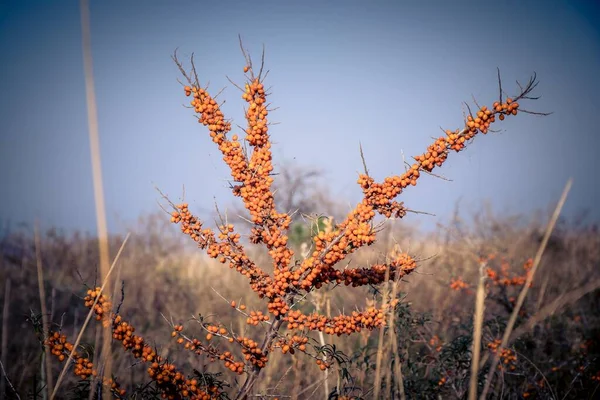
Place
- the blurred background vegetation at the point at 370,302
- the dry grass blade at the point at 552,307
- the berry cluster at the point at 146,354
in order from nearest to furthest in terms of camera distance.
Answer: the dry grass blade at the point at 552,307 → the berry cluster at the point at 146,354 → the blurred background vegetation at the point at 370,302

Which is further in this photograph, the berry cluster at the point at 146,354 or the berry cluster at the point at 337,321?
the berry cluster at the point at 337,321

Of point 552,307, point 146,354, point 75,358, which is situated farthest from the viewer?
point 75,358

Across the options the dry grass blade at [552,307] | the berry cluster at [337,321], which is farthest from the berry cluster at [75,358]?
the dry grass blade at [552,307]

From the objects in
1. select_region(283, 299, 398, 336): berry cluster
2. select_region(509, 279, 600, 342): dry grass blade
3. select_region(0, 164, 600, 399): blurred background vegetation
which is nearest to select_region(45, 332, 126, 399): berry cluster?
select_region(0, 164, 600, 399): blurred background vegetation

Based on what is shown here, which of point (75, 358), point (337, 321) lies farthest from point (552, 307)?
point (75, 358)

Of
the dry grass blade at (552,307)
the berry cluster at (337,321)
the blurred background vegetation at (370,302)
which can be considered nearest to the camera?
the dry grass blade at (552,307)

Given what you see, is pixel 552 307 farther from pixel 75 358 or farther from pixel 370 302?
pixel 75 358

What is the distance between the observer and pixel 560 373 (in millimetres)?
4766

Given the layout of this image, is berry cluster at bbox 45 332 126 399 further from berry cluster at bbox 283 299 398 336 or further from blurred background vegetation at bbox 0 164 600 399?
berry cluster at bbox 283 299 398 336

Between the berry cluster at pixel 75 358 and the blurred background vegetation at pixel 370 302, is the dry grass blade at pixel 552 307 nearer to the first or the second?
the blurred background vegetation at pixel 370 302

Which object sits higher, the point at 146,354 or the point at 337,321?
the point at 337,321

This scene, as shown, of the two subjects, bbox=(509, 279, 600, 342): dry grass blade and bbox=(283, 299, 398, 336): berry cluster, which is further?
bbox=(283, 299, 398, 336): berry cluster

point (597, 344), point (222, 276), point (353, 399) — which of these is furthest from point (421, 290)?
point (353, 399)

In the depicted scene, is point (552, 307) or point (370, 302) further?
point (370, 302)
